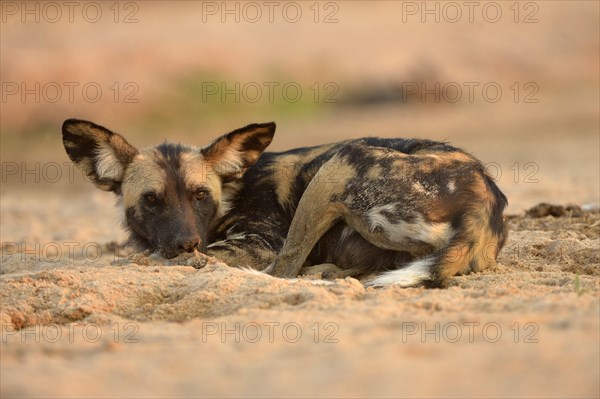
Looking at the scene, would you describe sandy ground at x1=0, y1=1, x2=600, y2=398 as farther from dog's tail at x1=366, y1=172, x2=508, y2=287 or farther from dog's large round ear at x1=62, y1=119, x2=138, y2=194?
dog's large round ear at x1=62, y1=119, x2=138, y2=194

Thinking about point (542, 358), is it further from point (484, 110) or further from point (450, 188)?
point (484, 110)

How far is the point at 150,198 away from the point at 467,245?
6.05ft

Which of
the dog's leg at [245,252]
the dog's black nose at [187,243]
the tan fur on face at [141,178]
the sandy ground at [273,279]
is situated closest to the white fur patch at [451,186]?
the sandy ground at [273,279]

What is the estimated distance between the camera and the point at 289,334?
366 centimetres

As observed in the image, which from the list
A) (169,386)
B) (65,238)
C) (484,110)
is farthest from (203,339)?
(484,110)

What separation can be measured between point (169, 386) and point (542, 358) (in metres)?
1.21

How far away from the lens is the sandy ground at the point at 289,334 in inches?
121

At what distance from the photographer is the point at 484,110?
18.7 m

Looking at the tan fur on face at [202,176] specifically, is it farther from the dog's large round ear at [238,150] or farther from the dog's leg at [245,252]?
the dog's leg at [245,252]

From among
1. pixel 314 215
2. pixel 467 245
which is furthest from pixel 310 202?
pixel 467 245

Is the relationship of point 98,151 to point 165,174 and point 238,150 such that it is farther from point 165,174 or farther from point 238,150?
point 238,150

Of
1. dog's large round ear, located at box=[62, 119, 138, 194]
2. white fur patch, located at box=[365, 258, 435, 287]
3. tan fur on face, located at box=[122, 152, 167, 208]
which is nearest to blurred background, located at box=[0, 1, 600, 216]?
dog's large round ear, located at box=[62, 119, 138, 194]

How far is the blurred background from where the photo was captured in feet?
50.4

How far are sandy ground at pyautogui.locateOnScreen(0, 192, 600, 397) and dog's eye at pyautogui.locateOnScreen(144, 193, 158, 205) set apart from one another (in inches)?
16.8
